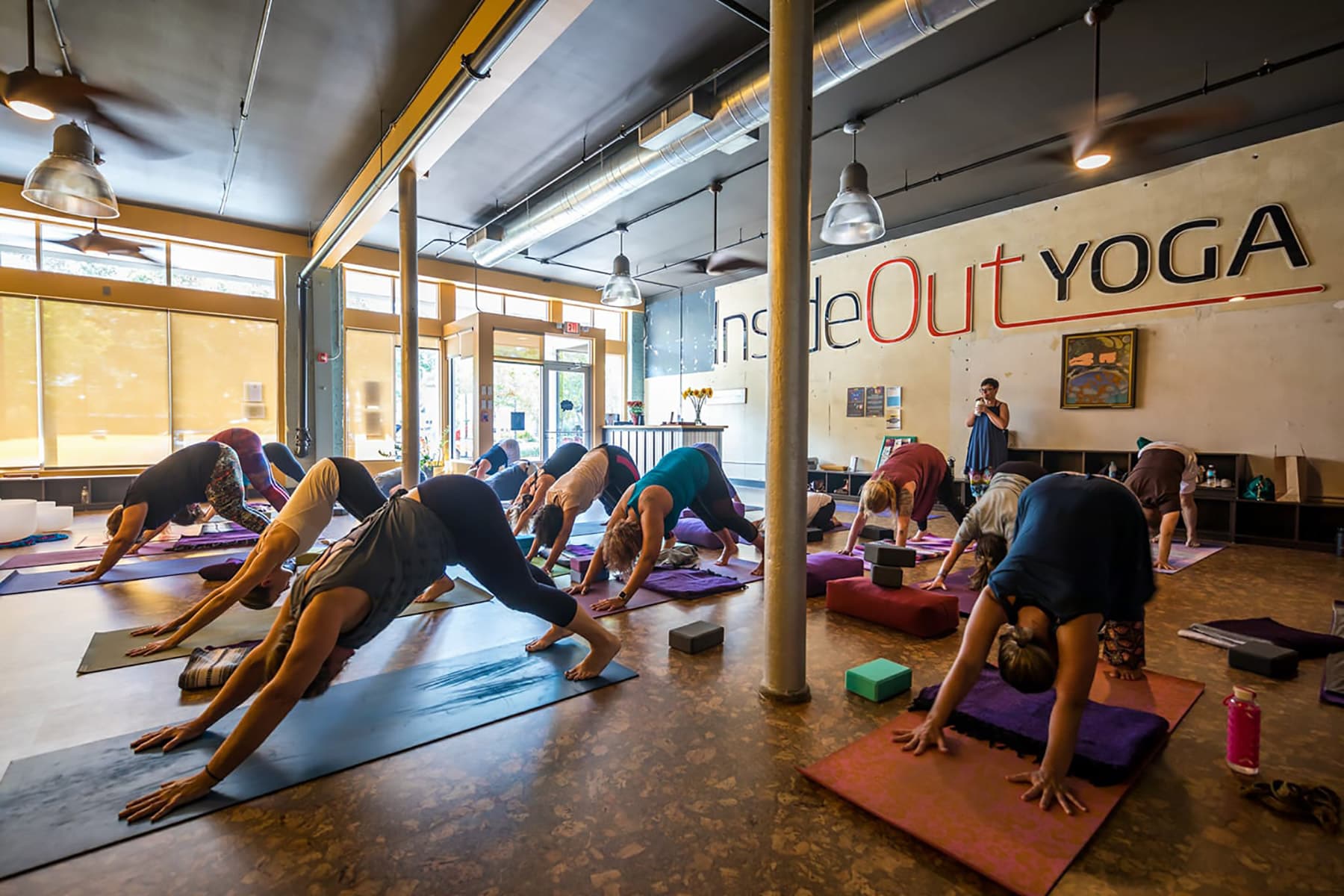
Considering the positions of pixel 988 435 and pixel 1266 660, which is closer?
pixel 1266 660

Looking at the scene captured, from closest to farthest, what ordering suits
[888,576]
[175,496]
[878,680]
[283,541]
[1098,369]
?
1. [878,680]
2. [283,541]
3. [888,576]
4. [175,496]
5. [1098,369]

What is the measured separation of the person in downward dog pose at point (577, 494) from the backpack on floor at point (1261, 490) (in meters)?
6.02

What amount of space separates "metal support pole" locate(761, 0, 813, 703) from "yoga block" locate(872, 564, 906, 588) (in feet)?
4.46

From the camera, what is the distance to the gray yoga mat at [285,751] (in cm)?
179

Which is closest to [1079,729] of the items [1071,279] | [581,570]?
[581,570]

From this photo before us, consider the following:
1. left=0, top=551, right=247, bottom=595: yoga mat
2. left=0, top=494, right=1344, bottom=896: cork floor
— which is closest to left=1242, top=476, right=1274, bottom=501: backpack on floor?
left=0, top=494, right=1344, bottom=896: cork floor

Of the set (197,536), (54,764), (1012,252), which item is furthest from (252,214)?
(1012,252)

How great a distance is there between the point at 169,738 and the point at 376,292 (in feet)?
31.7

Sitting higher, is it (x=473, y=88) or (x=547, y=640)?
Answer: (x=473, y=88)

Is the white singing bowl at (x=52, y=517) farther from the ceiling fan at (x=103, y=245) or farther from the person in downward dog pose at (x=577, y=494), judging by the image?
the person in downward dog pose at (x=577, y=494)

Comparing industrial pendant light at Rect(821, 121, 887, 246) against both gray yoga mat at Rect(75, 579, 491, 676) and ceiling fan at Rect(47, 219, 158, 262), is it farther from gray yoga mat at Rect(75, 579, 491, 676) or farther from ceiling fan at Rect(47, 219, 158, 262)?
ceiling fan at Rect(47, 219, 158, 262)

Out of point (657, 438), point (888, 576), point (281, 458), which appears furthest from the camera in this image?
point (657, 438)

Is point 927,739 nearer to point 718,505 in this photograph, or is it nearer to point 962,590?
point 962,590

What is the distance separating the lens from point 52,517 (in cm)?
652
